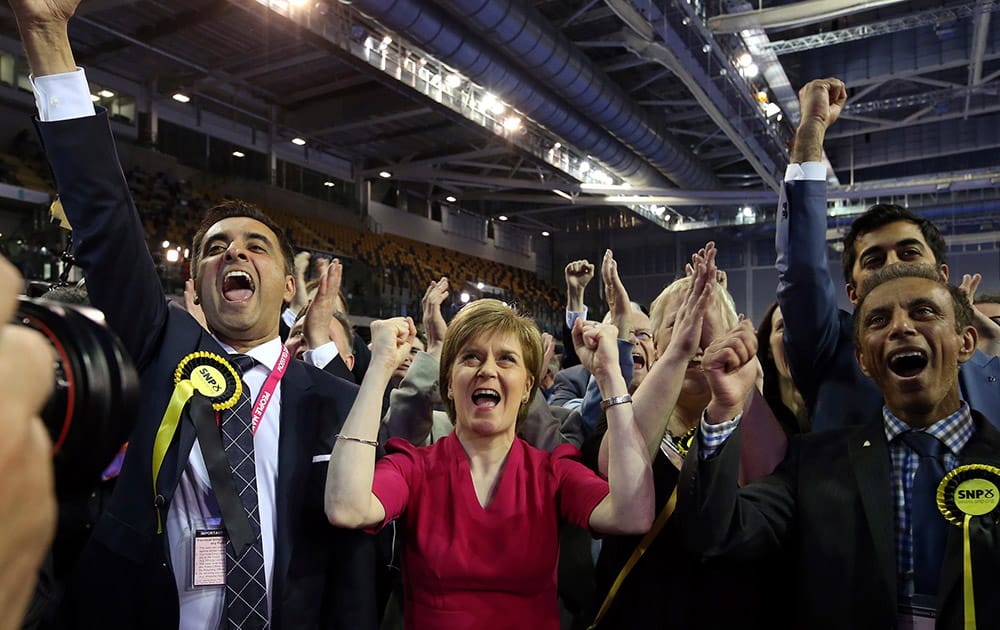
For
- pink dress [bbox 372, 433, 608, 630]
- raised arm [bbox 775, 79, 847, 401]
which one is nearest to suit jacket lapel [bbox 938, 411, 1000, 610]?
raised arm [bbox 775, 79, 847, 401]

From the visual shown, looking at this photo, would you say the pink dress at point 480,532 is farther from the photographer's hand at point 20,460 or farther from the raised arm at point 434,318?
the photographer's hand at point 20,460

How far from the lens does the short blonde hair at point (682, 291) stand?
6.61 ft

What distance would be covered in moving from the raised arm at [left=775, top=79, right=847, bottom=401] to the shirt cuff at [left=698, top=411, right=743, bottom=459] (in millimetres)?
671

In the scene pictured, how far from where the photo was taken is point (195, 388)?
60.5 inches

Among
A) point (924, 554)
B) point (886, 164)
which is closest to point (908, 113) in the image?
point (886, 164)

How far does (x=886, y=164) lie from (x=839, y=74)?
4.59 metres

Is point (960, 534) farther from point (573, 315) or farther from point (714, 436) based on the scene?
point (573, 315)

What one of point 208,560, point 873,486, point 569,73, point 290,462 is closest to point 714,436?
point 873,486

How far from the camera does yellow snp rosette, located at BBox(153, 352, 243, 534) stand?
148 cm

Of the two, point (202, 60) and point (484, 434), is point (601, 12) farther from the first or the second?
point (484, 434)

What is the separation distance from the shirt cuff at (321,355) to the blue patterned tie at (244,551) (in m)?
0.60

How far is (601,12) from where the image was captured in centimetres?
808

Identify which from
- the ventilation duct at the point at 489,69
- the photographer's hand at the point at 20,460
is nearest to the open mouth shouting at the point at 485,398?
the photographer's hand at the point at 20,460

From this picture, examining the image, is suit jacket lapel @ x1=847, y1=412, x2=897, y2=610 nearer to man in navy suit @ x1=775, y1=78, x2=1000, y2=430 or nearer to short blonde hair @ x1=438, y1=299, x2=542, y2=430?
man in navy suit @ x1=775, y1=78, x2=1000, y2=430
